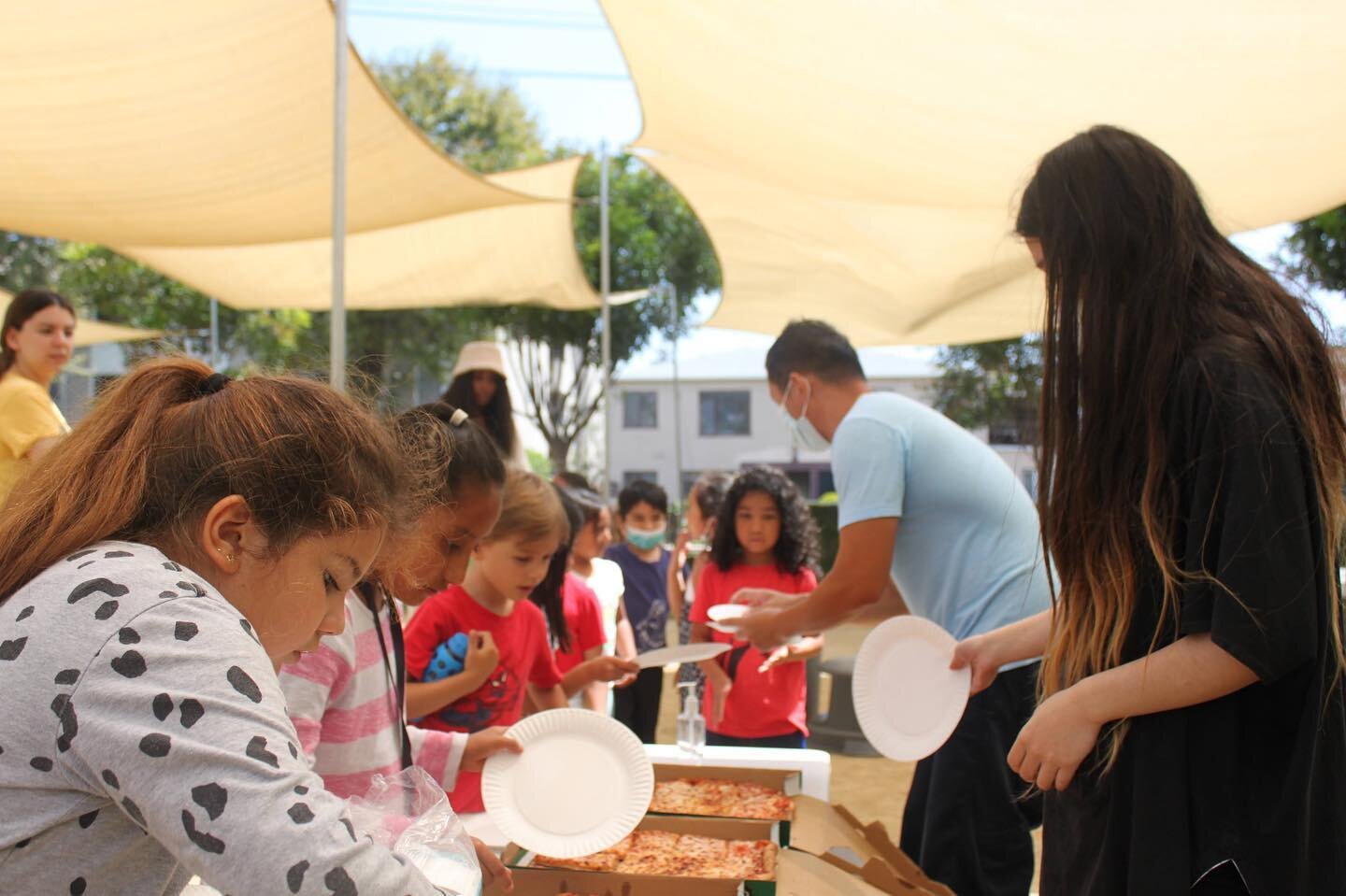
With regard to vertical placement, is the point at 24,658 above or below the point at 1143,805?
above

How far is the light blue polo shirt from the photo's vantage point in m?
2.43

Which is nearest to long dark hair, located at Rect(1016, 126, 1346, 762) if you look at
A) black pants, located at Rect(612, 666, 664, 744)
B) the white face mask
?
the white face mask

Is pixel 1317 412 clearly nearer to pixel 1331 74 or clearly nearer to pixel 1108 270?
pixel 1108 270

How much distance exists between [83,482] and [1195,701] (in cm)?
121

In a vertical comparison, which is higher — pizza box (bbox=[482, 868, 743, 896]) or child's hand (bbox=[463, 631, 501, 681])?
child's hand (bbox=[463, 631, 501, 681])

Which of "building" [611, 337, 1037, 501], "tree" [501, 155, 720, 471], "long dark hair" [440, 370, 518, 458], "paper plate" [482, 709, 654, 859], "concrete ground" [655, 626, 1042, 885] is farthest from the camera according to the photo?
"building" [611, 337, 1037, 501]

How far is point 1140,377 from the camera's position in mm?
1371

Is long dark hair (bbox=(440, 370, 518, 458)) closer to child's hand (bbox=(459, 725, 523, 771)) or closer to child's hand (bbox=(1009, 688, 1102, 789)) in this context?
child's hand (bbox=(459, 725, 523, 771))

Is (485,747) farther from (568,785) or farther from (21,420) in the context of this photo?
(21,420)

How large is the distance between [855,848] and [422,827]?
100cm

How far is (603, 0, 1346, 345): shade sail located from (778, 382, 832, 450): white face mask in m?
0.80

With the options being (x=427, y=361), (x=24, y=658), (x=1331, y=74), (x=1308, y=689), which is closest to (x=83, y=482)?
(x=24, y=658)

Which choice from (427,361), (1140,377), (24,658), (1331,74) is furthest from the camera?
(427,361)

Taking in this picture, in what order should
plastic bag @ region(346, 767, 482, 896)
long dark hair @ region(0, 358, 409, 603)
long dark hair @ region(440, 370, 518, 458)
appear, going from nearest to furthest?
long dark hair @ region(0, 358, 409, 603), plastic bag @ region(346, 767, 482, 896), long dark hair @ region(440, 370, 518, 458)
